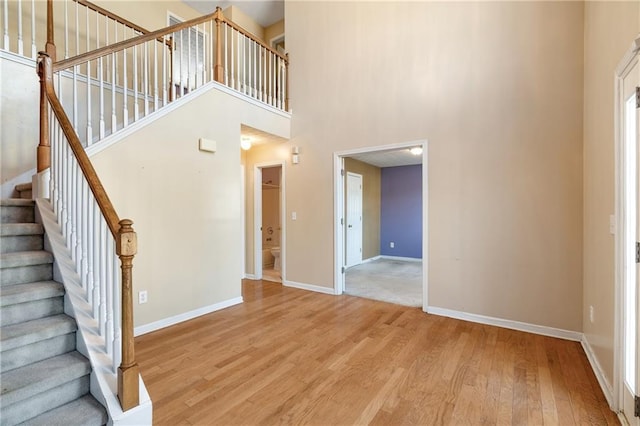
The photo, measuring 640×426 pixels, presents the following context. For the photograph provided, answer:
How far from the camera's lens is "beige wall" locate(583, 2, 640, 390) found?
1.84m

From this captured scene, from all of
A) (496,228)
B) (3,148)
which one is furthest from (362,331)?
(3,148)

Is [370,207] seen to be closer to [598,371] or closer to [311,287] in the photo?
[311,287]

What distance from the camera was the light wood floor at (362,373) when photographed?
1.74m

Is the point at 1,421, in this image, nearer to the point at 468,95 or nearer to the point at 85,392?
the point at 85,392

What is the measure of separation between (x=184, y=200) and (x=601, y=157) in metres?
3.69

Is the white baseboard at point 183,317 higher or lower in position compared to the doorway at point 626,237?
lower

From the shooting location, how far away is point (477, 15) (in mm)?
3176

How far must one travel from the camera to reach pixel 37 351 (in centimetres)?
158

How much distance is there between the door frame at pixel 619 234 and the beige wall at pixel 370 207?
4889 mm

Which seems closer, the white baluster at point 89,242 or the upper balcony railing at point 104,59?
the white baluster at point 89,242

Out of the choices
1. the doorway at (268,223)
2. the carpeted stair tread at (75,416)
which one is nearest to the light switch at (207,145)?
the doorway at (268,223)

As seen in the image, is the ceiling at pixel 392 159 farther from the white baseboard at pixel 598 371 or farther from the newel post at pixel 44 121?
the newel post at pixel 44 121

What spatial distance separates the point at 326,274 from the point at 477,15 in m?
3.57

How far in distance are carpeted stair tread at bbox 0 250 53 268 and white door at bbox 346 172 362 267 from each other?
4.95m
